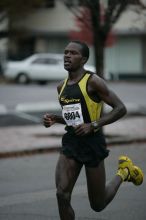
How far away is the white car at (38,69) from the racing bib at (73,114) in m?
30.5

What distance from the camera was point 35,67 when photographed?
3681cm

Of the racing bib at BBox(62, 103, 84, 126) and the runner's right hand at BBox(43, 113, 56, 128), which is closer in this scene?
Result: the racing bib at BBox(62, 103, 84, 126)

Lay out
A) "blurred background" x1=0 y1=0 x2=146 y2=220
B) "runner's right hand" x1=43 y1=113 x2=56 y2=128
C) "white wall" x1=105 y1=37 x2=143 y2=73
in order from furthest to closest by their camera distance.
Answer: "white wall" x1=105 y1=37 x2=143 y2=73, "blurred background" x1=0 y1=0 x2=146 y2=220, "runner's right hand" x1=43 y1=113 x2=56 y2=128

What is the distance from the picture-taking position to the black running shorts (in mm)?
6125

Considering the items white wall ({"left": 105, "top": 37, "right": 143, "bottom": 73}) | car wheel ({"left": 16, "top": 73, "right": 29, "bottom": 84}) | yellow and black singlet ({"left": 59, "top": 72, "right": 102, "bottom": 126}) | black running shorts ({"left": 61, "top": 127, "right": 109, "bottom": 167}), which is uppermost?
yellow and black singlet ({"left": 59, "top": 72, "right": 102, "bottom": 126})

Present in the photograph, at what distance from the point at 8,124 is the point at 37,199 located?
31.1ft

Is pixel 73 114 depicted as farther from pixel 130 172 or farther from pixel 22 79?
pixel 22 79

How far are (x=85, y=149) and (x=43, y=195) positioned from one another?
282 centimetres

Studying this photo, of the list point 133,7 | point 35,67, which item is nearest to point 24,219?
point 133,7

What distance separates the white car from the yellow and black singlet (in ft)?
100

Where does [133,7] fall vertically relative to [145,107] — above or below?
above

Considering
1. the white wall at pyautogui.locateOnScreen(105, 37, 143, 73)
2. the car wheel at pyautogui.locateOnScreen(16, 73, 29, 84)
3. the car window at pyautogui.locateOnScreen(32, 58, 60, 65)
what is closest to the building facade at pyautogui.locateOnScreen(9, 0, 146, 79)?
the white wall at pyautogui.locateOnScreen(105, 37, 143, 73)

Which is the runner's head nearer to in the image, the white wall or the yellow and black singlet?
the yellow and black singlet

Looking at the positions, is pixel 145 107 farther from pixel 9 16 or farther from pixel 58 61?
pixel 9 16
